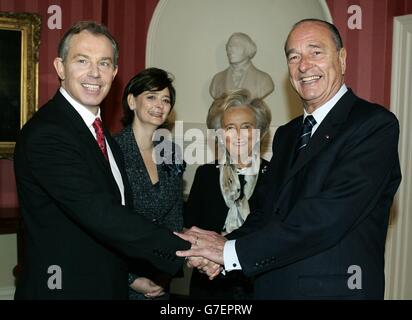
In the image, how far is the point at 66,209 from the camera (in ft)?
6.90

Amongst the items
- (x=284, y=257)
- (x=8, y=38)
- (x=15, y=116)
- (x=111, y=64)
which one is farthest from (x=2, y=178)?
(x=284, y=257)

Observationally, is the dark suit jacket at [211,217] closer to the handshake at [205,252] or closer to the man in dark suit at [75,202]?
the handshake at [205,252]

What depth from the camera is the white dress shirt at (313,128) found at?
2.29 m

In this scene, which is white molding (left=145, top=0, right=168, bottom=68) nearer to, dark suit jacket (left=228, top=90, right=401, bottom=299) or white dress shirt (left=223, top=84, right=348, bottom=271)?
white dress shirt (left=223, top=84, right=348, bottom=271)

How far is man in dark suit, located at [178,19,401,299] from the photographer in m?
2.08

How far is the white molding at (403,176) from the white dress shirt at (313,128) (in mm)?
2620

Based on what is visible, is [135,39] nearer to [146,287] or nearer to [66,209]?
[146,287]

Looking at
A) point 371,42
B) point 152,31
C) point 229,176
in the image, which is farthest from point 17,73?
point 371,42

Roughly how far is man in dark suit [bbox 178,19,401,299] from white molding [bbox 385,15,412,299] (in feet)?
8.64

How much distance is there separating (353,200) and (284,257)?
1.10 ft

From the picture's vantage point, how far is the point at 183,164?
11.0ft

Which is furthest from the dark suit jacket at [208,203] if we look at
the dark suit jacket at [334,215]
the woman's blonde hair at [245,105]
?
the dark suit jacket at [334,215]

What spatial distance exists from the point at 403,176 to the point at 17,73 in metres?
3.29

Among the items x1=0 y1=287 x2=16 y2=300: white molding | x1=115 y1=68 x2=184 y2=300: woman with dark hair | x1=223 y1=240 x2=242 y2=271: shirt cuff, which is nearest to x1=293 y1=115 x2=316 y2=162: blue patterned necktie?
x1=223 y1=240 x2=242 y2=271: shirt cuff
